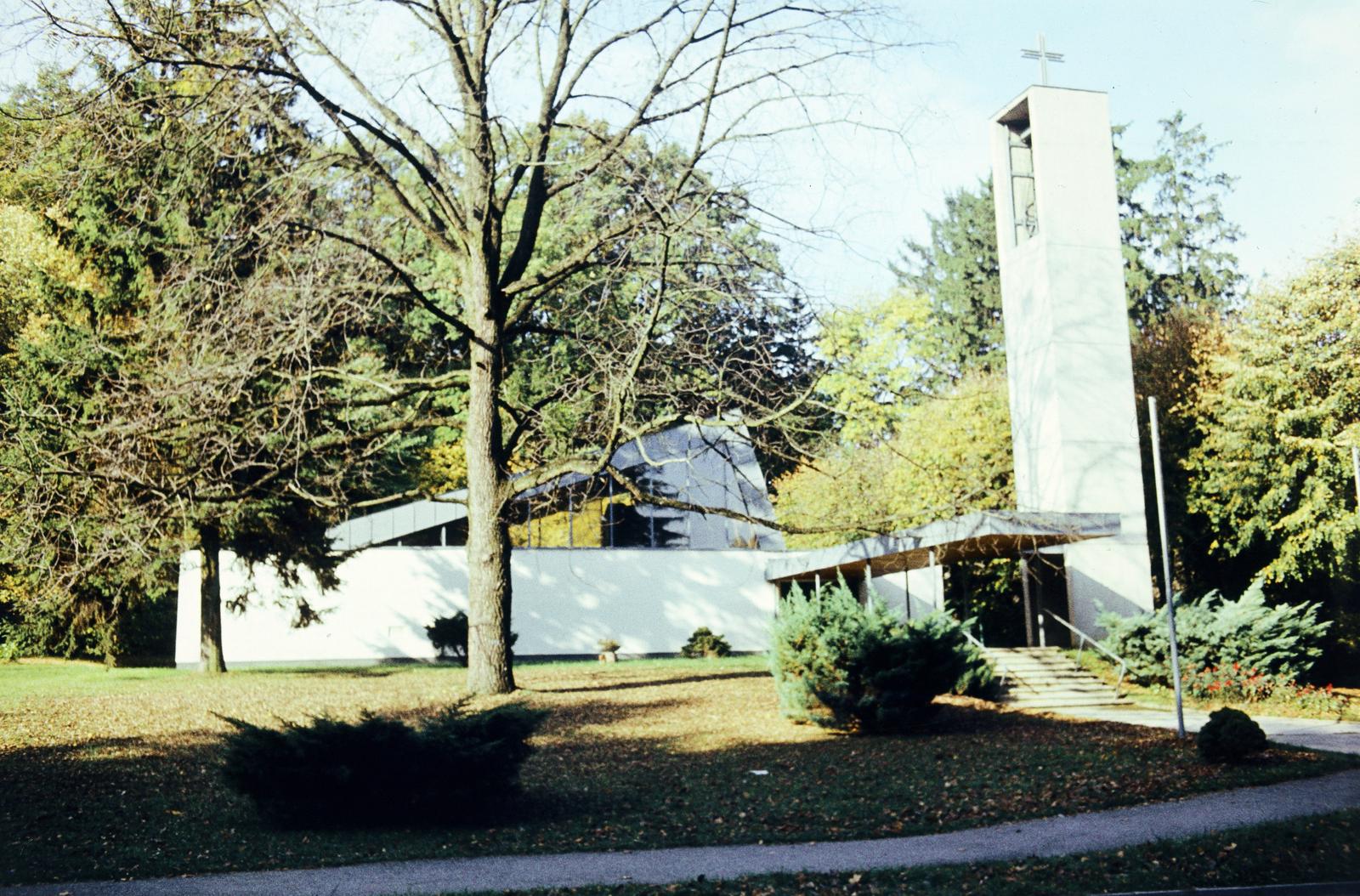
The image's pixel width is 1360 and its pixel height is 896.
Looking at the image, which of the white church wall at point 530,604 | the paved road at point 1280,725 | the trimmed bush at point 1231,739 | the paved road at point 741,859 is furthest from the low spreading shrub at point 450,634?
the paved road at point 741,859

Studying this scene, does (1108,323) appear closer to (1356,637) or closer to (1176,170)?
(1356,637)

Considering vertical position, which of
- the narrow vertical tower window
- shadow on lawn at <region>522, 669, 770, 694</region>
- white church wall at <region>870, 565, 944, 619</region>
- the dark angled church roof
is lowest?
shadow on lawn at <region>522, 669, 770, 694</region>

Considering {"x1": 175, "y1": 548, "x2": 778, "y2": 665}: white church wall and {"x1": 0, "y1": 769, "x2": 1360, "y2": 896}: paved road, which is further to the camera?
{"x1": 175, "y1": 548, "x2": 778, "y2": 665}: white church wall

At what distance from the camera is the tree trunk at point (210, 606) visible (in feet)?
74.8

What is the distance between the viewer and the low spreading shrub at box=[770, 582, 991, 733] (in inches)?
585

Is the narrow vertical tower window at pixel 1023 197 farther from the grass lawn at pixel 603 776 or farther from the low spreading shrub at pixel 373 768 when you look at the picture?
the low spreading shrub at pixel 373 768

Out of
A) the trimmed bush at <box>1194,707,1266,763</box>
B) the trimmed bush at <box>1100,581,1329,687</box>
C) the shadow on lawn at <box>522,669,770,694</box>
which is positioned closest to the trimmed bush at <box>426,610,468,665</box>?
the shadow on lawn at <box>522,669,770,694</box>

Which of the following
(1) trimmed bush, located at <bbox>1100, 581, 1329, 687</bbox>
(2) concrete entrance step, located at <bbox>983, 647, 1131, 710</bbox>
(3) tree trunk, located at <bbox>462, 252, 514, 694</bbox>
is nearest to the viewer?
(3) tree trunk, located at <bbox>462, 252, 514, 694</bbox>

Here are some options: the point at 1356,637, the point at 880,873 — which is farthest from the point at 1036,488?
the point at 880,873

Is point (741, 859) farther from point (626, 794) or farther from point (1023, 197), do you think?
point (1023, 197)

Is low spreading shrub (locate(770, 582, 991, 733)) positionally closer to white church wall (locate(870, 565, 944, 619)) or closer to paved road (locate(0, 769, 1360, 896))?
paved road (locate(0, 769, 1360, 896))

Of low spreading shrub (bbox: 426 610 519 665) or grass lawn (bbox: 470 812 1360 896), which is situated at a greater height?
low spreading shrub (bbox: 426 610 519 665)

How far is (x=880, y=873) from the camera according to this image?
7.96 m

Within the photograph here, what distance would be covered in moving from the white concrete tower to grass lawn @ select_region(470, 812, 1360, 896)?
54.8 feet
